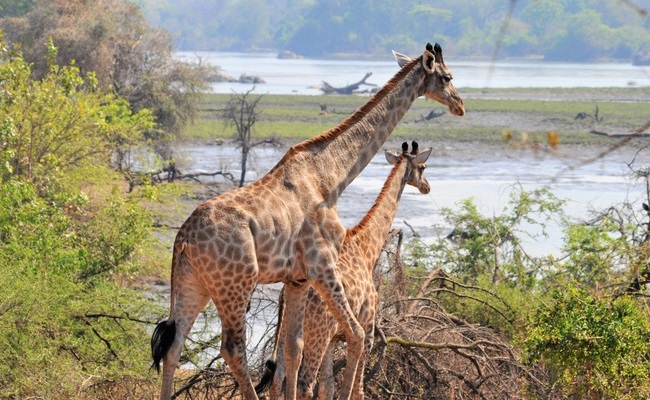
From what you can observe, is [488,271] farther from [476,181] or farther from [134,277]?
[476,181]

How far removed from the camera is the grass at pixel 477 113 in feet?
136

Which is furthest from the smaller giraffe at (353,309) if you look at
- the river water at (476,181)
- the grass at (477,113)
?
the grass at (477,113)

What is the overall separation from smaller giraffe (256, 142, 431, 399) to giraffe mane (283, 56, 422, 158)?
76 cm

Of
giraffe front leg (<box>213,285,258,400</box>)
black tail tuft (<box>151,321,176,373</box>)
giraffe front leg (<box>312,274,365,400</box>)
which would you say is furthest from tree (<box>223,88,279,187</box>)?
black tail tuft (<box>151,321,176,373</box>)

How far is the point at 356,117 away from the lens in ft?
26.3

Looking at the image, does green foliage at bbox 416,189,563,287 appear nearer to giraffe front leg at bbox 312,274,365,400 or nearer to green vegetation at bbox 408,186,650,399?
green vegetation at bbox 408,186,650,399

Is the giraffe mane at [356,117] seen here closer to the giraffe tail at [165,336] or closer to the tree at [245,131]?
the giraffe tail at [165,336]

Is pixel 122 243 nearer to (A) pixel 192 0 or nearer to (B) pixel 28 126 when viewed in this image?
(B) pixel 28 126

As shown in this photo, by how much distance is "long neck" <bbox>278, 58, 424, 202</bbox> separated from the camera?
766 cm

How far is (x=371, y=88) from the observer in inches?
2675

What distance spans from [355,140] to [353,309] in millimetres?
1126

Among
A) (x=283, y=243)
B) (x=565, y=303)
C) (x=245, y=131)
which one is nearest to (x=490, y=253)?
(x=565, y=303)

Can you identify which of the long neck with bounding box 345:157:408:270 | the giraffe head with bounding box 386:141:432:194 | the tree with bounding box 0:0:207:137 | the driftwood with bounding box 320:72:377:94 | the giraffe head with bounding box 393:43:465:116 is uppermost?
the giraffe head with bounding box 393:43:465:116

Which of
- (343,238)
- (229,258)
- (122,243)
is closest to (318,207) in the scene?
(343,238)
